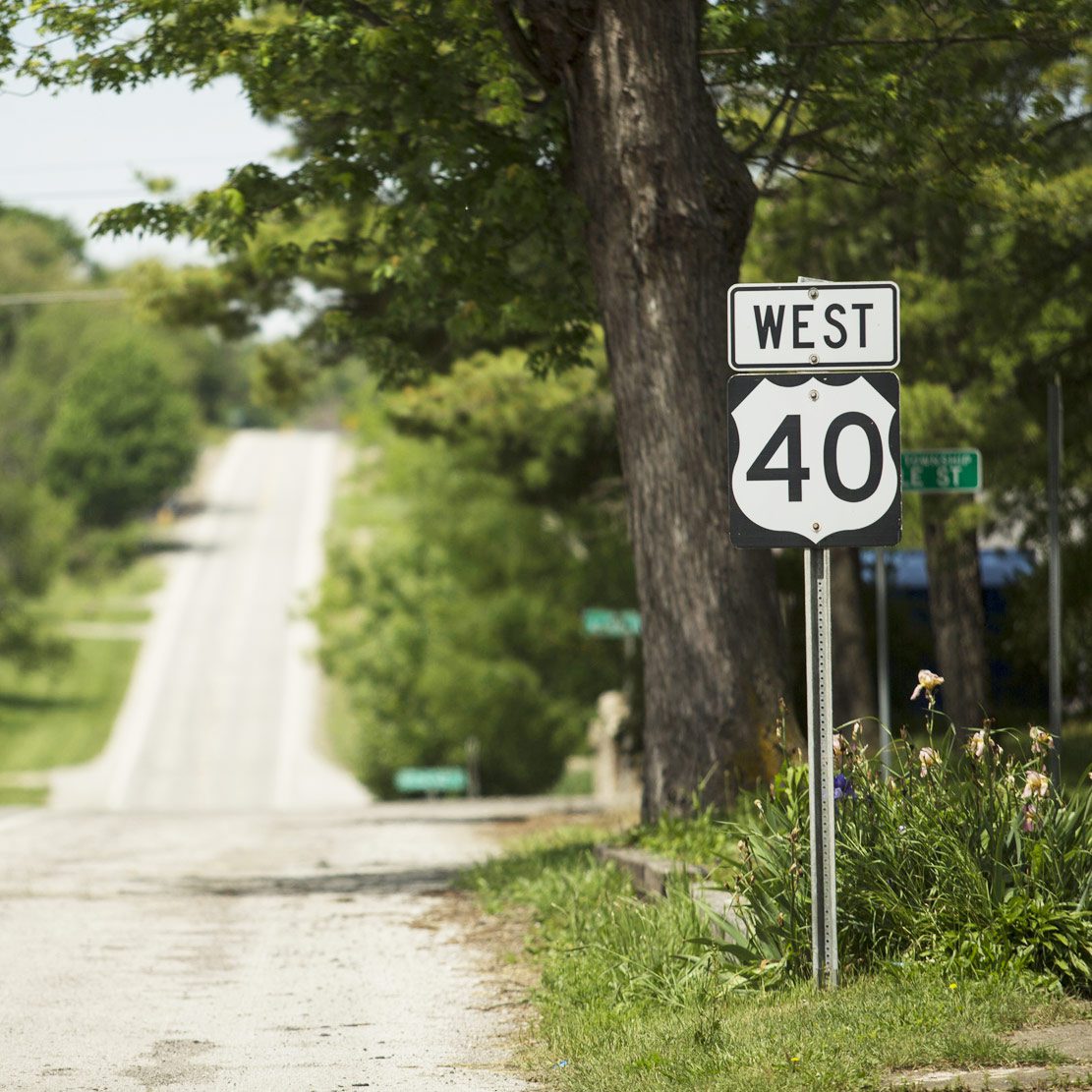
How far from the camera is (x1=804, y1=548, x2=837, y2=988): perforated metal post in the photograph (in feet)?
24.7

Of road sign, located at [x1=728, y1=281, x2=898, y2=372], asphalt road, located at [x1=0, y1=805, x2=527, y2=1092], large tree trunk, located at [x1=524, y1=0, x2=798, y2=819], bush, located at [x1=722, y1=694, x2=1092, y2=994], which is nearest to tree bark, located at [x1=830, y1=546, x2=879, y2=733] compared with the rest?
asphalt road, located at [x1=0, y1=805, x2=527, y2=1092]

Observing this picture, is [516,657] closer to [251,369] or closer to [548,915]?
[251,369]

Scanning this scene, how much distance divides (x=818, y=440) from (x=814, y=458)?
0.25ft

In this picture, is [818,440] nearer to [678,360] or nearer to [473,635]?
[678,360]

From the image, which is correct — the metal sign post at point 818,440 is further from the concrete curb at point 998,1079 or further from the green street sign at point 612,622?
the green street sign at point 612,622

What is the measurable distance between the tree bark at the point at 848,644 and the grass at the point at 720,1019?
11891mm

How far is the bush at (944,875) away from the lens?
766 cm

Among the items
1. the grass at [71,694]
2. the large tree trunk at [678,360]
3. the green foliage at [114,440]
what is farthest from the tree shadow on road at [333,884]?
the green foliage at [114,440]

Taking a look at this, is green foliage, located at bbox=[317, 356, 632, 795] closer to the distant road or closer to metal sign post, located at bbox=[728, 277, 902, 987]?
the distant road

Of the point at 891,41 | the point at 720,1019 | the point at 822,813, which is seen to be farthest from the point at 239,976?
the point at 891,41

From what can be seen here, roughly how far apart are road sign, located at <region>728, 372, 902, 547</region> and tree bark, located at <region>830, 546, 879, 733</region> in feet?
43.6

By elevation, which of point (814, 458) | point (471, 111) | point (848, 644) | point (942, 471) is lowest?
point (848, 644)

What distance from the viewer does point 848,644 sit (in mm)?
21609

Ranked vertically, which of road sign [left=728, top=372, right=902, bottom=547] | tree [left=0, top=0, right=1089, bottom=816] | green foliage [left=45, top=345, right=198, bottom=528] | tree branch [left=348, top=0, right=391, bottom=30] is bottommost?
road sign [left=728, top=372, right=902, bottom=547]
